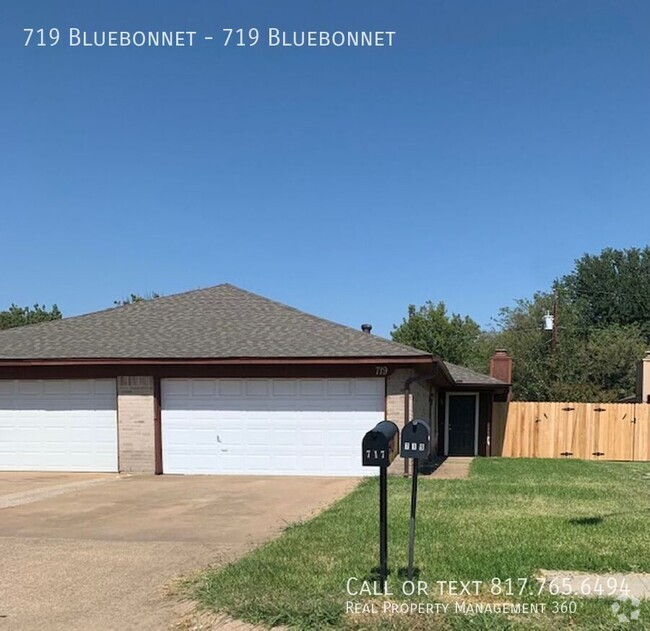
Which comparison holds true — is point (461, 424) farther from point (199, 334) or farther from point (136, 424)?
point (136, 424)

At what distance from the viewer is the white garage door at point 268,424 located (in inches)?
544

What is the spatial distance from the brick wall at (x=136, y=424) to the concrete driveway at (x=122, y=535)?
697 mm

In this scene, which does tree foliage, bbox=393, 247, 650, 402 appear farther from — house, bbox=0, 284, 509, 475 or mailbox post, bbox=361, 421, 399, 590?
mailbox post, bbox=361, 421, 399, 590

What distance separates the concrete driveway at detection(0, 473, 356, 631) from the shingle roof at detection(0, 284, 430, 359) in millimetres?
2539

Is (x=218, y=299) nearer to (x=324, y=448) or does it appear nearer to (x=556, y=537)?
(x=324, y=448)

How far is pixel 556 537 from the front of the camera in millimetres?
7223

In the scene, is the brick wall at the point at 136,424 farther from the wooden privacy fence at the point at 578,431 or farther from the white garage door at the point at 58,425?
the wooden privacy fence at the point at 578,431

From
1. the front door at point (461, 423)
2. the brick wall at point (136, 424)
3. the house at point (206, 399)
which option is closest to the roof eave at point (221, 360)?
the house at point (206, 399)

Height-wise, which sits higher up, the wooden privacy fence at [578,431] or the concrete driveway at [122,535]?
the concrete driveway at [122,535]

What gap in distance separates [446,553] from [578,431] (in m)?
15.9

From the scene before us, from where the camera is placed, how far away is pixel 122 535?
25.3ft

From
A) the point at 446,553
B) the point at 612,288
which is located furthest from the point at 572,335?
the point at 446,553

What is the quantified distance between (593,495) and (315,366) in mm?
5634

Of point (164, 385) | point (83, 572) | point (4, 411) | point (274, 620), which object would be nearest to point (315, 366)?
point (164, 385)
